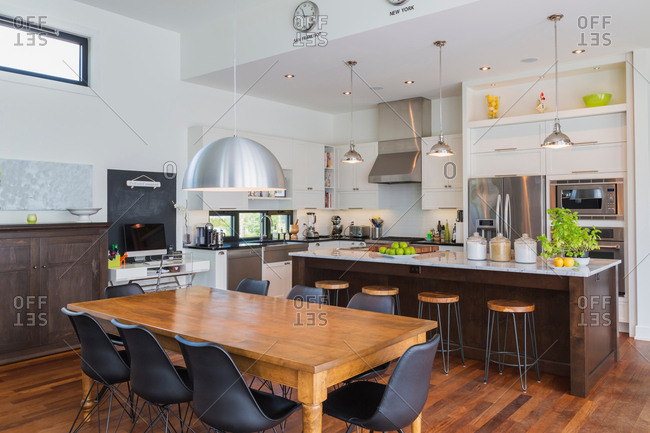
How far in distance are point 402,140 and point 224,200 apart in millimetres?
2935

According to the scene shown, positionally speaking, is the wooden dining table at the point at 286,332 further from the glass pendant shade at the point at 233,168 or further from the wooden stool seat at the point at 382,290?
the wooden stool seat at the point at 382,290

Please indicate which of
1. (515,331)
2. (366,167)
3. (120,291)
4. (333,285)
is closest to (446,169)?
(366,167)

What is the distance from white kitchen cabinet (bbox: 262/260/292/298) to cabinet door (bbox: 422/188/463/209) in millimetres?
2262

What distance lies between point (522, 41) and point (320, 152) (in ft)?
12.6

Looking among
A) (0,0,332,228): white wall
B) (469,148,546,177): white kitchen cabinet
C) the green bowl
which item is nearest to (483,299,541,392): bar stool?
(469,148,546,177): white kitchen cabinet

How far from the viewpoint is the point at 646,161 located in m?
5.39

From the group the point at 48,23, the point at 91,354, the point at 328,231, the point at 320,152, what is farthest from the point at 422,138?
the point at 91,354

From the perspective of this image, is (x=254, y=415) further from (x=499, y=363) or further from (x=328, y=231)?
(x=328, y=231)

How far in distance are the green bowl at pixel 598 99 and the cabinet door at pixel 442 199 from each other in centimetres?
A: 198

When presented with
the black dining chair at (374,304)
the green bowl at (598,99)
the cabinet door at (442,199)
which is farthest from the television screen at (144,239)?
the green bowl at (598,99)

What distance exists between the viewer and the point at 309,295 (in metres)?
3.79

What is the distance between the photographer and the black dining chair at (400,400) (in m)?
2.26

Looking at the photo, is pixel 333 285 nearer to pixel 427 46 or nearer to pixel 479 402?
pixel 479 402

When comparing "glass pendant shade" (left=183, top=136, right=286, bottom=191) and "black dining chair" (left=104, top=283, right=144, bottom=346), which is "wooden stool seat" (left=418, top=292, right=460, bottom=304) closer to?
"glass pendant shade" (left=183, top=136, right=286, bottom=191)
